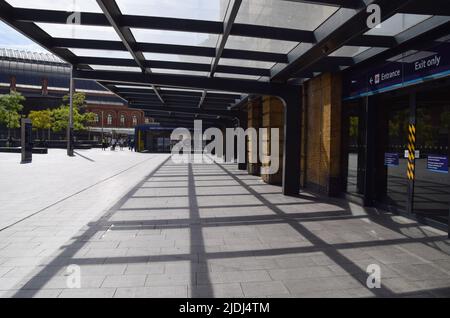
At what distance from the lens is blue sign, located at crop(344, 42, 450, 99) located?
613 cm

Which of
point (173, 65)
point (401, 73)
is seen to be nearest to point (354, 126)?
point (401, 73)

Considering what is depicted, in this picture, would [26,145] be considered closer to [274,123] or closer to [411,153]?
[274,123]

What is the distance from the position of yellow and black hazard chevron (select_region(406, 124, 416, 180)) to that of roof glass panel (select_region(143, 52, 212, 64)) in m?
Result: 4.94

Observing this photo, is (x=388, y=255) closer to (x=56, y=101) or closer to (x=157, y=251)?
(x=157, y=251)

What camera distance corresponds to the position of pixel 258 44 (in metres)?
7.89

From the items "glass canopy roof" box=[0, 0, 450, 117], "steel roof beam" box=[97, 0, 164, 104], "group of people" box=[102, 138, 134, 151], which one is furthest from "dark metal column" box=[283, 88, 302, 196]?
"group of people" box=[102, 138, 134, 151]

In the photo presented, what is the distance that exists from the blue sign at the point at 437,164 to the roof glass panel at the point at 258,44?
353 centimetres

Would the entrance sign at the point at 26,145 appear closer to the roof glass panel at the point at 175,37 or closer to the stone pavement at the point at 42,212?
the stone pavement at the point at 42,212

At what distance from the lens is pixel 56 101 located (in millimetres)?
55062

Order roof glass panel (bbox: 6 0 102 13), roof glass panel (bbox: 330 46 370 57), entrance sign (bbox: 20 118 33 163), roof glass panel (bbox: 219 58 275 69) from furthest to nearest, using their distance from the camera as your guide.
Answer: entrance sign (bbox: 20 118 33 163) → roof glass panel (bbox: 219 58 275 69) → roof glass panel (bbox: 330 46 370 57) → roof glass panel (bbox: 6 0 102 13)

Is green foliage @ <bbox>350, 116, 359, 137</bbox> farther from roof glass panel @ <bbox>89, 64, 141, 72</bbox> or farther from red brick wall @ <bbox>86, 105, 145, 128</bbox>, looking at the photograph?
red brick wall @ <bbox>86, 105, 145, 128</bbox>

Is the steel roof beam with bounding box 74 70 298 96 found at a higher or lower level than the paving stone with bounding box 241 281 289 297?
higher

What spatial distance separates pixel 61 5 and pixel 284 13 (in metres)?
3.65

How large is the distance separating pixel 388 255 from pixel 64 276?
14.1 ft
